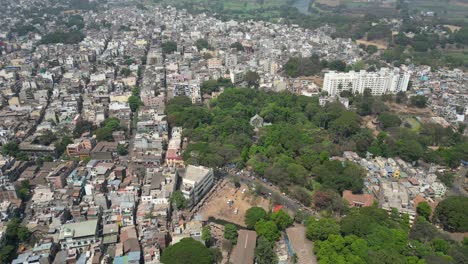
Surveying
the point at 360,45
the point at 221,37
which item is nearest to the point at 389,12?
the point at 360,45

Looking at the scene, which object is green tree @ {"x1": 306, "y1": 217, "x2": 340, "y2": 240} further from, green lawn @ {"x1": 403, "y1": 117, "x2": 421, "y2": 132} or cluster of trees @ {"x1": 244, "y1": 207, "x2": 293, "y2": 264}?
green lawn @ {"x1": 403, "y1": 117, "x2": 421, "y2": 132}


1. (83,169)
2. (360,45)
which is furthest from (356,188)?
(360,45)

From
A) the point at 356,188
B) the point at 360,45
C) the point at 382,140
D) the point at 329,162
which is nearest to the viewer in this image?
the point at 356,188

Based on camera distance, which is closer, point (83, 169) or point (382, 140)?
point (83, 169)

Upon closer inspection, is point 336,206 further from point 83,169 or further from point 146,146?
point 83,169

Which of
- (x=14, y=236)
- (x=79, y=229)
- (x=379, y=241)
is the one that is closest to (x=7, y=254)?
(x=14, y=236)

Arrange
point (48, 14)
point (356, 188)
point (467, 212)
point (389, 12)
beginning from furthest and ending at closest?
point (389, 12) → point (48, 14) → point (356, 188) → point (467, 212)
